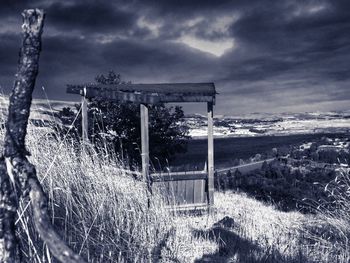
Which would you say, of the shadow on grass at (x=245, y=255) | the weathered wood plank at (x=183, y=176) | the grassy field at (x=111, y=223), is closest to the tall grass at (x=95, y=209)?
the grassy field at (x=111, y=223)

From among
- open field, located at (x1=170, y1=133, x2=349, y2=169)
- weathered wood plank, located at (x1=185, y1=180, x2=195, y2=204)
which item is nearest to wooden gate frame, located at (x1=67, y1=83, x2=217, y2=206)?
weathered wood plank, located at (x1=185, y1=180, x2=195, y2=204)

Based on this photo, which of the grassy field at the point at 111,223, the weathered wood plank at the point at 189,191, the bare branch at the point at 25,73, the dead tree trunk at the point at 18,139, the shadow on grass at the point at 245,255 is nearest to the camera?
the dead tree trunk at the point at 18,139

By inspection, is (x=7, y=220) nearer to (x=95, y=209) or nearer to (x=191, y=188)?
(x=95, y=209)

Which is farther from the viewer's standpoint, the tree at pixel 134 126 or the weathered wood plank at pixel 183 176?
the tree at pixel 134 126

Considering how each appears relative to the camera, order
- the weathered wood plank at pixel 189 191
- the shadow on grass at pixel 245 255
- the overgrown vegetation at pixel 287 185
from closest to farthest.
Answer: the shadow on grass at pixel 245 255 → the weathered wood plank at pixel 189 191 → the overgrown vegetation at pixel 287 185

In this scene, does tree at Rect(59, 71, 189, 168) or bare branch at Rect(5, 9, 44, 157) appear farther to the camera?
tree at Rect(59, 71, 189, 168)

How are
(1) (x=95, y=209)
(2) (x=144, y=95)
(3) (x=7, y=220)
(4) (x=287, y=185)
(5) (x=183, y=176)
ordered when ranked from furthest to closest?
(4) (x=287, y=185), (5) (x=183, y=176), (2) (x=144, y=95), (1) (x=95, y=209), (3) (x=7, y=220)

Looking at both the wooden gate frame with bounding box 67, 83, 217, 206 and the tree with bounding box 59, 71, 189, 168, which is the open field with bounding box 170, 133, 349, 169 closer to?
the tree with bounding box 59, 71, 189, 168

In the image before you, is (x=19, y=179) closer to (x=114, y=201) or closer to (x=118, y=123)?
(x=114, y=201)

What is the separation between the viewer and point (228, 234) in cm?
577

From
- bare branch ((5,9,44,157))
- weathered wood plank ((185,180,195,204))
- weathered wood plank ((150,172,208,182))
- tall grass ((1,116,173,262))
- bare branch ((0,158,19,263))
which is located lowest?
weathered wood plank ((185,180,195,204))

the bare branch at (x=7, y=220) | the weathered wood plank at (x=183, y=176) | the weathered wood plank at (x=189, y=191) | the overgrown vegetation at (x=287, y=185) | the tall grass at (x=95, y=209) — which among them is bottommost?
the overgrown vegetation at (x=287, y=185)

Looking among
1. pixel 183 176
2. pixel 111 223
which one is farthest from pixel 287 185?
pixel 111 223

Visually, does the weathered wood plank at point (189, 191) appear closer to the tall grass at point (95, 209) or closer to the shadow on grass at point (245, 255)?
the shadow on grass at point (245, 255)
